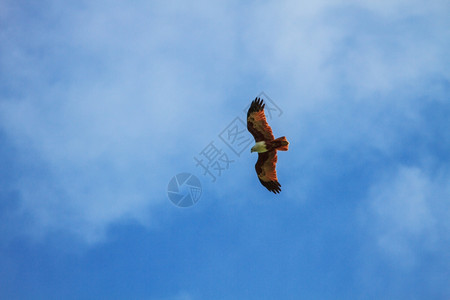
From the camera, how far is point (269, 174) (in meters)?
25.0

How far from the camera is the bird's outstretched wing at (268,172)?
24.5 meters

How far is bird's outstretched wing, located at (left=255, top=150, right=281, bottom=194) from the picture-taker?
24516 mm

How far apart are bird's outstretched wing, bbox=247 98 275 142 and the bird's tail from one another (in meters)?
0.45

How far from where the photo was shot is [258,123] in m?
23.6

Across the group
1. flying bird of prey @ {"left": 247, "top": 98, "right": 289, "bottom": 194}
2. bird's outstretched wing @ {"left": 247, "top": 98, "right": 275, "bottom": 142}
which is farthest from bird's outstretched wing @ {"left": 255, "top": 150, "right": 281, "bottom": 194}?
bird's outstretched wing @ {"left": 247, "top": 98, "right": 275, "bottom": 142}

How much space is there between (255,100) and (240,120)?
146cm

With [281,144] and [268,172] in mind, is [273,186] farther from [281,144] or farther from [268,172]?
[281,144]

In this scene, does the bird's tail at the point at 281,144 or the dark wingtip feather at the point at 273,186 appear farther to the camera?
the dark wingtip feather at the point at 273,186

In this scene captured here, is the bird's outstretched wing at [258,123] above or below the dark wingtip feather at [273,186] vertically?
above

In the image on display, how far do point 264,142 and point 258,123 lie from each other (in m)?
1.14

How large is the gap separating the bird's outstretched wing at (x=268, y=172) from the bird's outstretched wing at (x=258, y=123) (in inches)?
54.5

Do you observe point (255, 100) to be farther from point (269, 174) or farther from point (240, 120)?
point (269, 174)

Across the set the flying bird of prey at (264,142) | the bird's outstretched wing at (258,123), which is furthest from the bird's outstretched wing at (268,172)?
the bird's outstretched wing at (258,123)

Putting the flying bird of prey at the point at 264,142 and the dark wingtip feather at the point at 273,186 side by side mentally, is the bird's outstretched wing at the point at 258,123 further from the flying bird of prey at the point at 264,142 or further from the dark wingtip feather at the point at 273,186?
the dark wingtip feather at the point at 273,186
